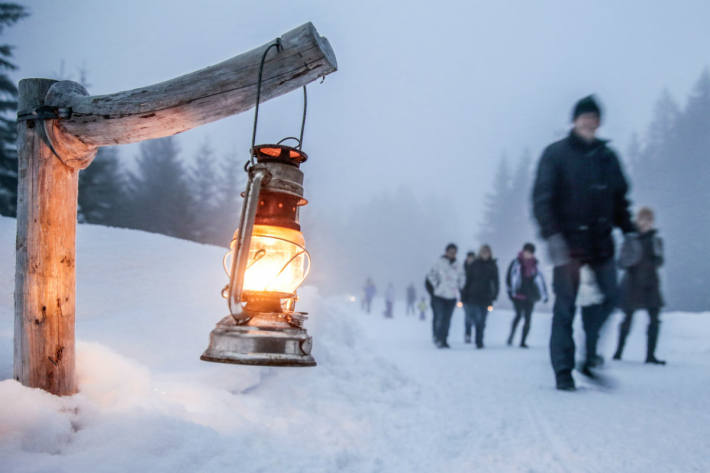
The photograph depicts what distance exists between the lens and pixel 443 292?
991cm

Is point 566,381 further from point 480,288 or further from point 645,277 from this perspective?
point 480,288

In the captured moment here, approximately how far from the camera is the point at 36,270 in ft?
7.88

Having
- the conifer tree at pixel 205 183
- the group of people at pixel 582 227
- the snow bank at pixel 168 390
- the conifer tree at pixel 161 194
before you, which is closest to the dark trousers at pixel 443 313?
Answer: the snow bank at pixel 168 390

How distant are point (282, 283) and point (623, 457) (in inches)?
89.4

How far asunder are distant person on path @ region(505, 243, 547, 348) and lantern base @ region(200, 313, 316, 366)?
8975 millimetres

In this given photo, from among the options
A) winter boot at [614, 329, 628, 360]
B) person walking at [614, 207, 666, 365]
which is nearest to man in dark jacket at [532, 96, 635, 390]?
person walking at [614, 207, 666, 365]

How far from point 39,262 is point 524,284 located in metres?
9.25

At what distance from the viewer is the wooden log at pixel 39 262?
7.82ft

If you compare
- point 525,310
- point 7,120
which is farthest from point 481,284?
point 7,120

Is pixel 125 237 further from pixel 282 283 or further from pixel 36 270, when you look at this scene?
pixel 282 283

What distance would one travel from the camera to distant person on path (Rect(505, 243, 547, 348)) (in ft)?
32.5

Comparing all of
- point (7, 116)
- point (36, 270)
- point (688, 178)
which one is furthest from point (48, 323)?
point (688, 178)

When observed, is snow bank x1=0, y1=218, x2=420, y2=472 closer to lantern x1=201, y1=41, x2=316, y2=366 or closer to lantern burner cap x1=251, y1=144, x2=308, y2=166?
lantern x1=201, y1=41, x2=316, y2=366

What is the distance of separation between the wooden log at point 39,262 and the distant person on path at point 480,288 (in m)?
8.52
